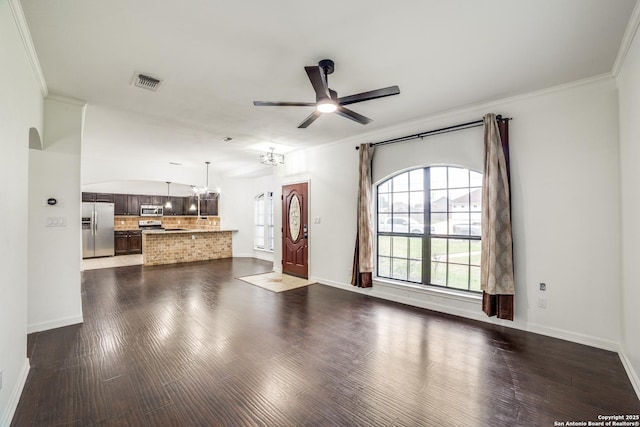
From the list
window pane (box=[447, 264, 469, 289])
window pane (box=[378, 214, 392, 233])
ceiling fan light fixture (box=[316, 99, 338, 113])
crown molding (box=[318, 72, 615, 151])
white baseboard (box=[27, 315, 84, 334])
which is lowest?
white baseboard (box=[27, 315, 84, 334])

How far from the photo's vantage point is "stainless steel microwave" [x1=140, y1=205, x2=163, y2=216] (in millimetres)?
10109

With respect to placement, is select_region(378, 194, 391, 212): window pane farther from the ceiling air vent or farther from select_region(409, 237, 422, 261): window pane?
the ceiling air vent

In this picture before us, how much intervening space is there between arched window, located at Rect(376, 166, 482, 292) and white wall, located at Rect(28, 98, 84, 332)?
4.36 m

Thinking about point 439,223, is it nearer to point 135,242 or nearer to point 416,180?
point 416,180

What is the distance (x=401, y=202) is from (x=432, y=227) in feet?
2.13

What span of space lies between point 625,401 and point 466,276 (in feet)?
6.30

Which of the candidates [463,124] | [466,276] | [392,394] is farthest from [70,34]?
[466,276]

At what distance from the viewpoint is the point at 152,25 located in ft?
7.13

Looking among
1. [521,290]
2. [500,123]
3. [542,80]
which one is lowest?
[521,290]

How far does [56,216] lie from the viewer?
11.2ft

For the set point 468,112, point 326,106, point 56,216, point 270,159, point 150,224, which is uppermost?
point 468,112

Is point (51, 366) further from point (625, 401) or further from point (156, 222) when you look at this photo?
point (156, 222)

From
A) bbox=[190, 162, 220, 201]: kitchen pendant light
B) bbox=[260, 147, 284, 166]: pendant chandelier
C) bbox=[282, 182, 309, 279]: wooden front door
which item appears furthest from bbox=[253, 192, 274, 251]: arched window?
bbox=[260, 147, 284, 166]: pendant chandelier

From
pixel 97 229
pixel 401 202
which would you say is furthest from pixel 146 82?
pixel 97 229
